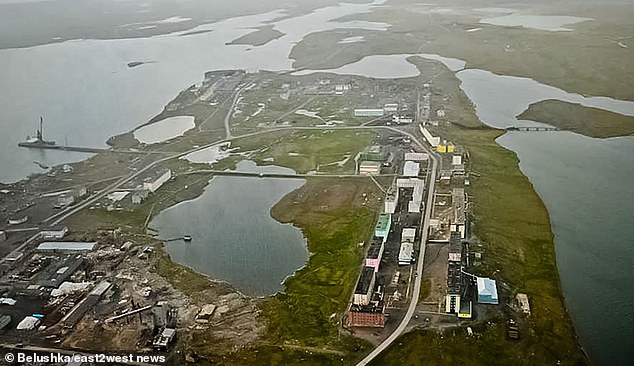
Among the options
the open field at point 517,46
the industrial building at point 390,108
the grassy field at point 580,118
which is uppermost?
the open field at point 517,46

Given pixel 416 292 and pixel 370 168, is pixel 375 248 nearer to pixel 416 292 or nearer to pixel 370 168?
pixel 416 292

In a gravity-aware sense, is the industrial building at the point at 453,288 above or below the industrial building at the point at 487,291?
above

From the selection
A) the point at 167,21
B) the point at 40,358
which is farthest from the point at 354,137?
the point at 167,21

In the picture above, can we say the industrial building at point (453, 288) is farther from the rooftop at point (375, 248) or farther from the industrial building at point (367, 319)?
the rooftop at point (375, 248)

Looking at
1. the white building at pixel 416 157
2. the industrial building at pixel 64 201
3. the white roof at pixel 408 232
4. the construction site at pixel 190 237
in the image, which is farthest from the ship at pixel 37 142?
the white roof at pixel 408 232

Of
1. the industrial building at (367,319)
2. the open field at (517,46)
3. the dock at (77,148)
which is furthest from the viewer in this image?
the open field at (517,46)

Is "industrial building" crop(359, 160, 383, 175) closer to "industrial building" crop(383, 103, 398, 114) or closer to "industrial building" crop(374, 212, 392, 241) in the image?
"industrial building" crop(374, 212, 392, 241)

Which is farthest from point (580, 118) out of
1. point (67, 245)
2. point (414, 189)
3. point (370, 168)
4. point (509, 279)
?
point (67, 245)
